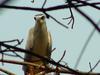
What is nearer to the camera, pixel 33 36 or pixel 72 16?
pixel 72 16

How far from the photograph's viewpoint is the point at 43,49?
4.32 meters

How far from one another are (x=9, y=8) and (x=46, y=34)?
12.4 ft

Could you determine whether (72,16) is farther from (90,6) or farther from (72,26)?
(90,6)

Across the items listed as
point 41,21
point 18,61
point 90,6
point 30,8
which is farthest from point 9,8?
point 41,21

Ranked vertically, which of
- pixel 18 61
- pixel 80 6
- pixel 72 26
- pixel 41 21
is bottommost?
pixel 41 21

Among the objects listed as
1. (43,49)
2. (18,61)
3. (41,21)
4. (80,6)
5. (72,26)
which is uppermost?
(80,6)

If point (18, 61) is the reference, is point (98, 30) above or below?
above

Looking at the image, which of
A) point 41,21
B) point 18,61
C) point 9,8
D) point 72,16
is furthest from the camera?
point 41,21

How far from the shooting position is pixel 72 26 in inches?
30.1

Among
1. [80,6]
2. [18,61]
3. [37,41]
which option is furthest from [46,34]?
[80,6]

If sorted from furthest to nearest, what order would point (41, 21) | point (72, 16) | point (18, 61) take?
point (41, 21)
point (18, 61)
point (72, 16)

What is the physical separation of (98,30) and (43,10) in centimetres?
12

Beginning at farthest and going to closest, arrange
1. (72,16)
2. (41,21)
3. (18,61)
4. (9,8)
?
(41,21)
(18,61)
(72,16)
(9,8)

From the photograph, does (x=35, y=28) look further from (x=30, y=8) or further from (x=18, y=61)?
(x=30, y=8)
